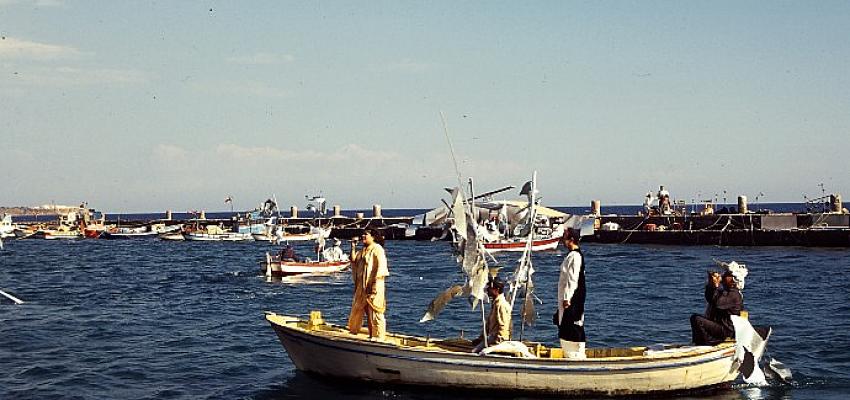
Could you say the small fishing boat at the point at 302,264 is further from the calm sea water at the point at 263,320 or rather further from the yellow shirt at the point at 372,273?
the yellow shirt at the point at 372,273

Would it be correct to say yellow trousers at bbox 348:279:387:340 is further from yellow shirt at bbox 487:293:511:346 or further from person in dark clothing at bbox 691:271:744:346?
person in dark clothing at bbox 691:271:744:346

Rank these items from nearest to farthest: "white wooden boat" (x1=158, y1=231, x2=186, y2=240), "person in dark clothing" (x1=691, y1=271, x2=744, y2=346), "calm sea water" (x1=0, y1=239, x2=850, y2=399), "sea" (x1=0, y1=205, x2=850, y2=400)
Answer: "person in dark clothing" (x1=691, y1=271, x2=744, y2=346), "sea" (x1=0, y1=205, x2=850, y2=400), "calm sea water" (x1=0, y1=239, x2=850, y2=399), "white wooden boat" (x1=158, y1=231, x2=186, y2=240)

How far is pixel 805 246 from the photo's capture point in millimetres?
55719

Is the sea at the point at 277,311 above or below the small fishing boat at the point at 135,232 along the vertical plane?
below

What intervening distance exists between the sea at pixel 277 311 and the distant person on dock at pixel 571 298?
2.12 meters

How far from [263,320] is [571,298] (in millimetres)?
14563

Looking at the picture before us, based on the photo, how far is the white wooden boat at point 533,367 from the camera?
14.8 m

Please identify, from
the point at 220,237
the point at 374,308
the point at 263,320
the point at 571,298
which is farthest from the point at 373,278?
the point at 220,237

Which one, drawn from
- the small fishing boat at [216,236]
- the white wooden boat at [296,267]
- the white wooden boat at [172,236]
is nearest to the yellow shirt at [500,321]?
the white wooden boat at [296,267]

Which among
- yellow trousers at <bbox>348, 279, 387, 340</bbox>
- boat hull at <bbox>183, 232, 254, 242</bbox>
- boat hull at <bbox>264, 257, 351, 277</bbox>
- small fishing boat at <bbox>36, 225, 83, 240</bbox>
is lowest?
boat hull at <bbox>264, 257, 351, 277</bbox>

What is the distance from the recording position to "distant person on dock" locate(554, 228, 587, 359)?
14.4 metres

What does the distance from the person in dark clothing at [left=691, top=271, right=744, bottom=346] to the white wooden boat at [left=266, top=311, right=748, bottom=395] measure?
30 centimetres

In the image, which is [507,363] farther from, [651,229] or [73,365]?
[651,229]

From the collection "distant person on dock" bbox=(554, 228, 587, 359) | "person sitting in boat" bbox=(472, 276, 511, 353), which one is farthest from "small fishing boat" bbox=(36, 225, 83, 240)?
"distant person on dock" bbox=(554, 228, 587, 359)
